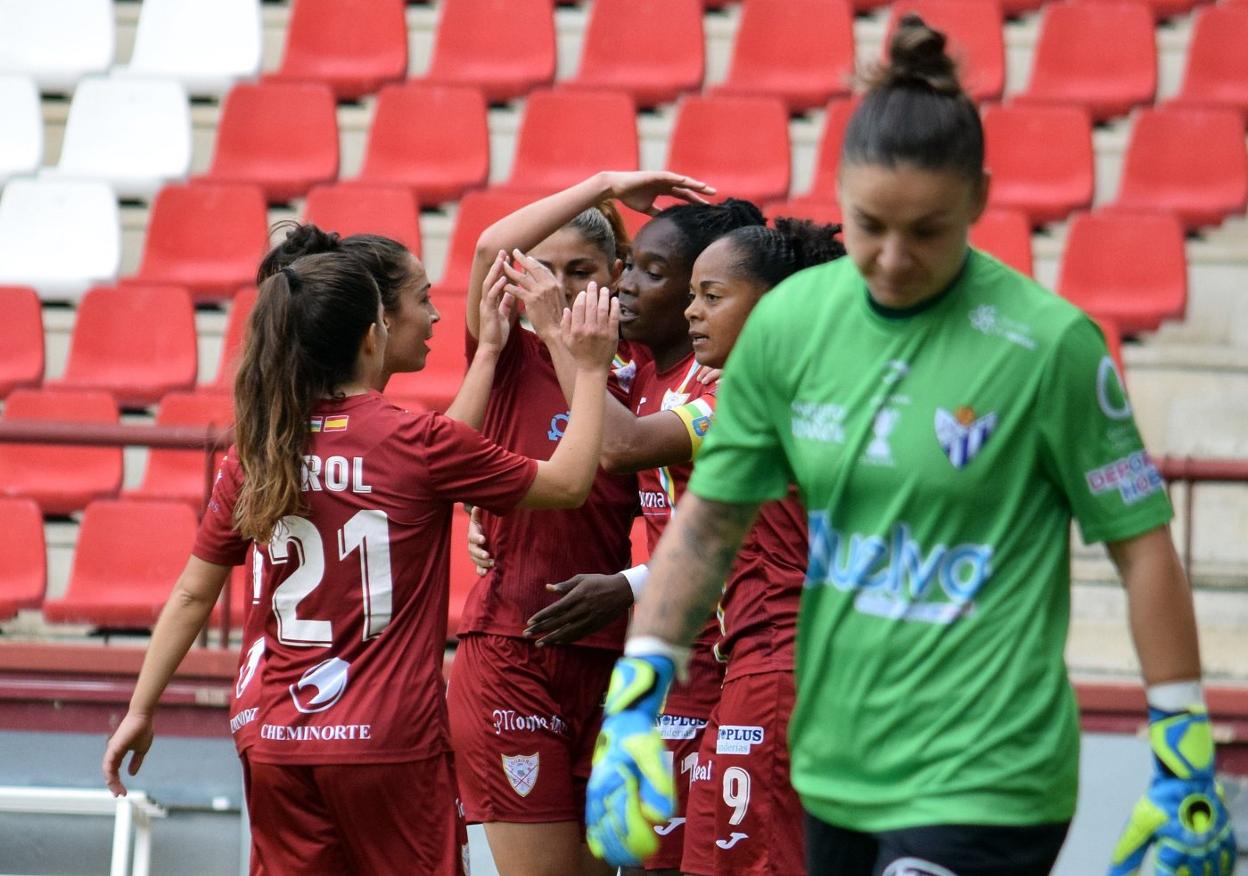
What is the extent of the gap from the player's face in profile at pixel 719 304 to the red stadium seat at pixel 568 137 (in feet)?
15.8

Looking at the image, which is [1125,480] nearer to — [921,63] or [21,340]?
[921,63]

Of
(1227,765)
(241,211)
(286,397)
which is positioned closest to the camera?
(286,397)

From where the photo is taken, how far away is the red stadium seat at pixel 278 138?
9.17 meters

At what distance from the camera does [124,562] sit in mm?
7000

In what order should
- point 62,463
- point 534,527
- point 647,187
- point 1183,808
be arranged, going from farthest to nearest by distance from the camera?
point 62,463
point 534,527
point 647,187
point 1183,808

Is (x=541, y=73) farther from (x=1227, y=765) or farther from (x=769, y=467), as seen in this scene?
(x=769, y=467)

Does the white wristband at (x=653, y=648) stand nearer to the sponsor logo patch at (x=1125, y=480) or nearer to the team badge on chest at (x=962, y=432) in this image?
the team badge on chest at (x=962, y=432)

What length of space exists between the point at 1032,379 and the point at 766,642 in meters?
1.48

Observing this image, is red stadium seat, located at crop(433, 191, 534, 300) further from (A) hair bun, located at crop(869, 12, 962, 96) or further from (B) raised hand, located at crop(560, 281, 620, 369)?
(A) hair bun, located at crop(869, 12, 962, 96)

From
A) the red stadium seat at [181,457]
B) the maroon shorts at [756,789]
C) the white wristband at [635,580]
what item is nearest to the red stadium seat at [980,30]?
the red stadium seat at [181,457]

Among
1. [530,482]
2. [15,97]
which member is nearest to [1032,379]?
[530,482]

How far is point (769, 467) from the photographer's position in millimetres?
2746

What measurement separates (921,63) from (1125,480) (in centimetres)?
66

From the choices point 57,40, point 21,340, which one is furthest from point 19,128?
point 21,340
